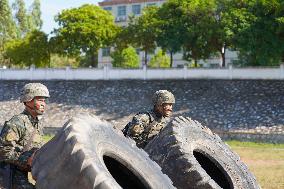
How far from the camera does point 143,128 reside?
8.75 meters

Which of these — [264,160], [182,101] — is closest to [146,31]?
[182,101]

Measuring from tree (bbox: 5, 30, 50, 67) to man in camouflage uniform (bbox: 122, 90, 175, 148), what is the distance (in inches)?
1702

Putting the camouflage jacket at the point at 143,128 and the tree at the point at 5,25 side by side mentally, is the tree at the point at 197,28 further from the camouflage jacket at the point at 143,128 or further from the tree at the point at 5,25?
the camouflage jacket at the point at 143,128

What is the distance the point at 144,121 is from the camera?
8.76 m

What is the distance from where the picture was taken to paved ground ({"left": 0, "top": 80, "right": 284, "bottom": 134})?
32.9 meters

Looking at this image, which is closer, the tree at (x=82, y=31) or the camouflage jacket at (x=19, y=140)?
the camouflage jacket at (x=19, y=140)

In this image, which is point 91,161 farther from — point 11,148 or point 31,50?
point 31,50

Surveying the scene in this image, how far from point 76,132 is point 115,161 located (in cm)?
78

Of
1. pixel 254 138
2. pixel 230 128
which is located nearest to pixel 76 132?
pixel 254 138

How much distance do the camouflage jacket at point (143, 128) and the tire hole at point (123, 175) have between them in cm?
263

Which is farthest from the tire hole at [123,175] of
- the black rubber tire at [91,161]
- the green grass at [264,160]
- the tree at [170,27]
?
the tree at [170,27]

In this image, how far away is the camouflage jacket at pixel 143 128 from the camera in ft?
28.6

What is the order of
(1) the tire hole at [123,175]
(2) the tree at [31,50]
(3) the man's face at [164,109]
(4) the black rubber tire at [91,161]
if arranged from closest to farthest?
(4) the black rubber tire at [91,161] → (1) the tire hole at [123,175] → (3) the man's face at [164,109] → (2) the tree at [31,50]

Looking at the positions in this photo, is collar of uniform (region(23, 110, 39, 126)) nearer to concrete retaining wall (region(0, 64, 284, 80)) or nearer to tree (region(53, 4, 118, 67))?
concrete retaining wall (region(0, 64, 284, 80))
